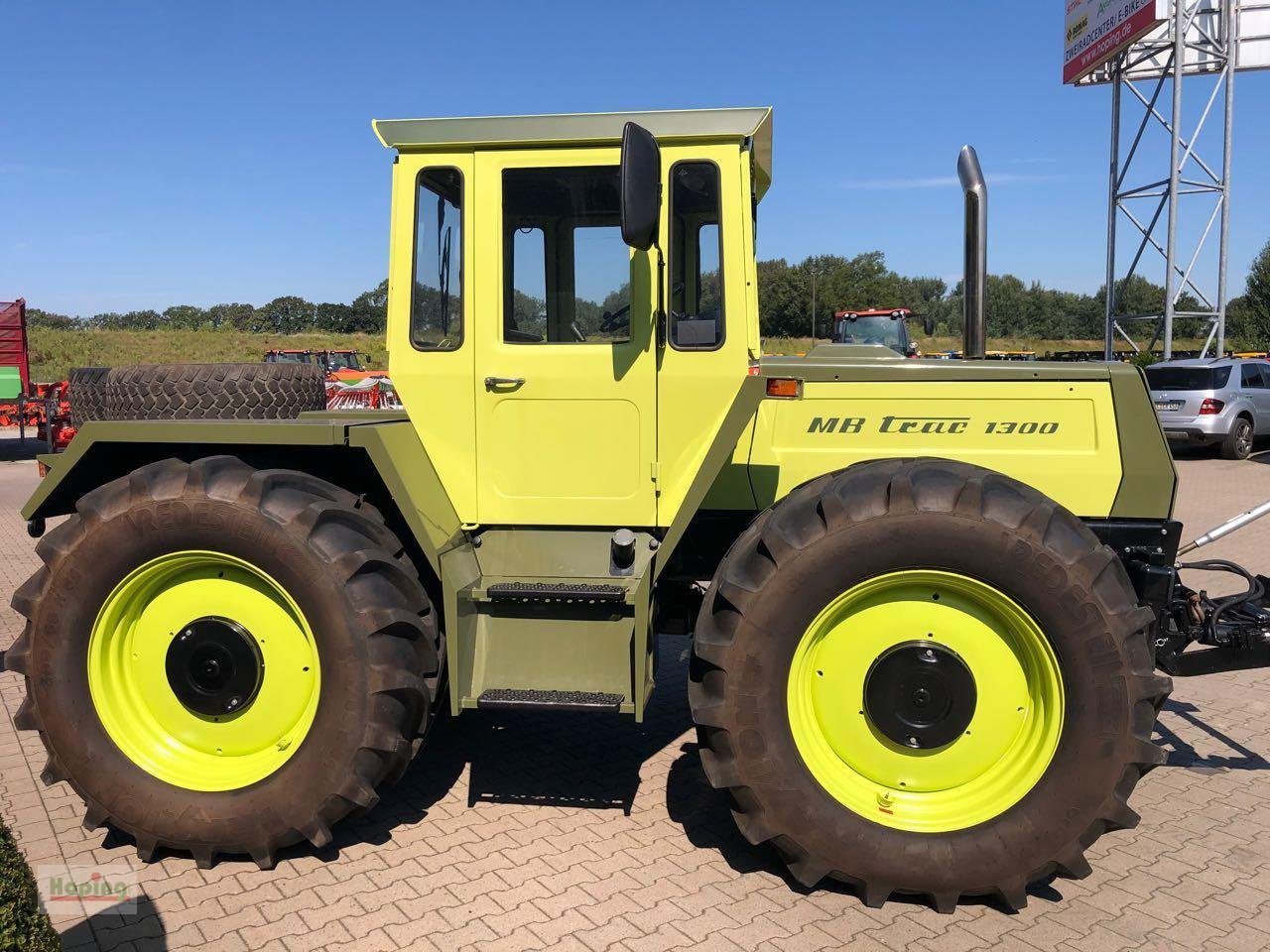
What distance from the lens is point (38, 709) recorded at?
3.60 meters

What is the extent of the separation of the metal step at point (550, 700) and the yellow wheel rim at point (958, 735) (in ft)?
2.27

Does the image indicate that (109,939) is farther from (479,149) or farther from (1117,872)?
(1117,872)

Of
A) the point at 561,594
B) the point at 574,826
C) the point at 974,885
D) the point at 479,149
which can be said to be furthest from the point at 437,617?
the point at 974,885

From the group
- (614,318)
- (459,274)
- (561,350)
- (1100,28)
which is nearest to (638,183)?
(614,318)

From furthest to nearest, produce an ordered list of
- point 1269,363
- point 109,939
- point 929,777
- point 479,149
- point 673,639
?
point 1269,363
point 673,639
point 479,149
point 929,777
point 109,939

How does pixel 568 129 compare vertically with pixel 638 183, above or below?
above

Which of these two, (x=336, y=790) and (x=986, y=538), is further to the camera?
(x=336, y=790)

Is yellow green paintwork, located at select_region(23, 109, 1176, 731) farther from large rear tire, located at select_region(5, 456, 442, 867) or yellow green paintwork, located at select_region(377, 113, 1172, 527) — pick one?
large rear tire, located at select_region(5, 456, 442, 867)

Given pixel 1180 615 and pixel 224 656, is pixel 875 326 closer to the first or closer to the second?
pixel 1180 615

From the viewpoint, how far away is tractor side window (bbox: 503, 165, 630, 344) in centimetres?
379

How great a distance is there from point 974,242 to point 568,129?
1816mm

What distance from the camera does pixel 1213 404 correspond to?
55.9ft

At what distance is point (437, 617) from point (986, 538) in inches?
84.7

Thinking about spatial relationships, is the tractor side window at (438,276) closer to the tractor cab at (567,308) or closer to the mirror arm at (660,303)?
the tractor cab at (567,308)
